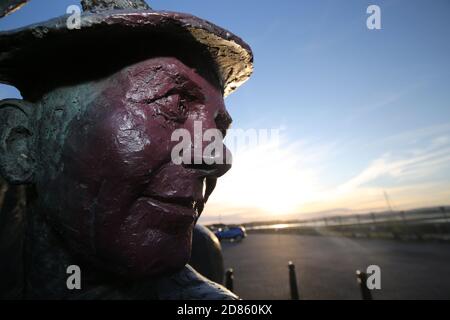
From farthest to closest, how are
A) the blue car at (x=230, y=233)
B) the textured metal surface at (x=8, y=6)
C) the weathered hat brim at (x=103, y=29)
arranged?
1. the blue car at (x=230, y=233)
2. the textured metal surface at (x=8, y=6)
3. the weathered hat brim at (x=103, y=29)

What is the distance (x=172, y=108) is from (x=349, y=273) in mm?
9927

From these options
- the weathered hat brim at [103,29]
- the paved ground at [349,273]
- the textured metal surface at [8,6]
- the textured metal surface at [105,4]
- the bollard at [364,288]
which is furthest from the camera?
the paved ground at [349,273]

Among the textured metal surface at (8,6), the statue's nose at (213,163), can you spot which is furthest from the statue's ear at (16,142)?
the textured metal surface at (8,6)

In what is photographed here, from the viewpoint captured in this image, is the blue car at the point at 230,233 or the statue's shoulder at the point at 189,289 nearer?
the statue's shoulder at the point at 189,289

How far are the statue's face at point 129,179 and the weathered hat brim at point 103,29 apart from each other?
178mm

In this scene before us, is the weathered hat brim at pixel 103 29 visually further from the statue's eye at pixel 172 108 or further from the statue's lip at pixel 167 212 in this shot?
the statue's lip at pixel 167 212

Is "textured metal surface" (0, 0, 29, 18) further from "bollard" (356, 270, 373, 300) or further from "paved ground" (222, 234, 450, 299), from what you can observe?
"paved ground" (222, 234, 450, 299)

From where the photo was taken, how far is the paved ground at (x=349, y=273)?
23.1 feet

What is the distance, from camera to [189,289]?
176 cm

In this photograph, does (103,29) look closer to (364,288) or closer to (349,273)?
(364,288)

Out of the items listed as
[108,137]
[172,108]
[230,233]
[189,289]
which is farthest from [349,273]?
[230,233]
